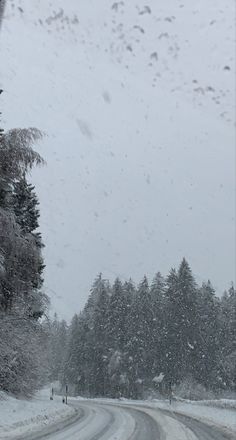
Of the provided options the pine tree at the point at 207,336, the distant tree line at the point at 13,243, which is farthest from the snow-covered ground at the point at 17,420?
the pine tree at the point at 207,336

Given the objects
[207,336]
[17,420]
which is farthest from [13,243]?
[207,336]

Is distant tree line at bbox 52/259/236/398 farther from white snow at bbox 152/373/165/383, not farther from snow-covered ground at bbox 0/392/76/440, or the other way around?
snow-covered ground at bbox 0/392/76/440

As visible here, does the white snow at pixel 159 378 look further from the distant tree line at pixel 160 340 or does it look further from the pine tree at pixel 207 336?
the pine tree at pixel 207 336

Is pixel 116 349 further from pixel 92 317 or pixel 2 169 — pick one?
pixel 2 169

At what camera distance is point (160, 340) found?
190 ft

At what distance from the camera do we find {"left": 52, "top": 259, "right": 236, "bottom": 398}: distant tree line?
5591 centimetres

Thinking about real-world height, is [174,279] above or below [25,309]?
above

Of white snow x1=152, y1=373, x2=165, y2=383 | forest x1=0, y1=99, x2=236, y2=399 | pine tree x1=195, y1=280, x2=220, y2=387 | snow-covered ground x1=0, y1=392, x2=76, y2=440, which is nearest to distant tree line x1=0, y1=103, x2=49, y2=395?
snow-covered ground x1=0, y1=392, x2=76, y2=440

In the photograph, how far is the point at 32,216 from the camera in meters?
26.5

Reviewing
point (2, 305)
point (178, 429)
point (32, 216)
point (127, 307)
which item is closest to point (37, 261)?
point (2, 305)

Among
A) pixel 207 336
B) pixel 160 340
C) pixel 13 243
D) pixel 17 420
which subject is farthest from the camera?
pixel 207 336

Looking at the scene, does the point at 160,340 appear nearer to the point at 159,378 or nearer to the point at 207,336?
the point at 159,378

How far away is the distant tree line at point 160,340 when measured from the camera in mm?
55906

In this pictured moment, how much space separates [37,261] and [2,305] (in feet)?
5.69
